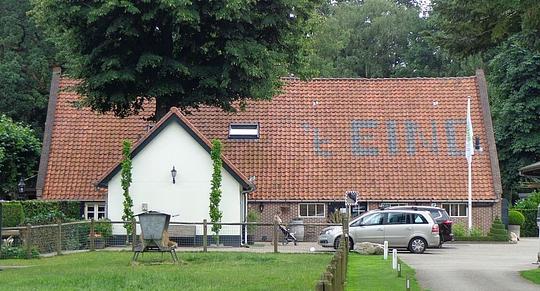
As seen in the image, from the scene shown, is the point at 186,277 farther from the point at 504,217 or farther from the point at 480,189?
the point at 504,217

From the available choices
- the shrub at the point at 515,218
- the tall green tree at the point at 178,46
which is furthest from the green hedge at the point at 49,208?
the shrub at the point at 515,218

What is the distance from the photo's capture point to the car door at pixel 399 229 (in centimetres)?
3466

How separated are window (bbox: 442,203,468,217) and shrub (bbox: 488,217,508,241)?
180 cm

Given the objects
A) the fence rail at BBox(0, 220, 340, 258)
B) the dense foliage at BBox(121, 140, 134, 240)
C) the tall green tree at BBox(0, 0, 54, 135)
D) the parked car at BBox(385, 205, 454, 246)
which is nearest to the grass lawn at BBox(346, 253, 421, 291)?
the fence rail at BBox(0, 220, 340, 258)

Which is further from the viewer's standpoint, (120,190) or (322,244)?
(120,190)

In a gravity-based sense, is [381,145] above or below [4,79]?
below

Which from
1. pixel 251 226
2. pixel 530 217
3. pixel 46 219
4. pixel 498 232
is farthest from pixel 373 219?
pixel 530 217

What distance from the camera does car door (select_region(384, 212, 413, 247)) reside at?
114 ft

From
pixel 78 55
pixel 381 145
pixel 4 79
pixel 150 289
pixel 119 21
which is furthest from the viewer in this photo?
pixel 4 79

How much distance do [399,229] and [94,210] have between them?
15357 millimetres

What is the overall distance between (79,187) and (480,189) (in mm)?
18923

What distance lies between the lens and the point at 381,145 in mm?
45906

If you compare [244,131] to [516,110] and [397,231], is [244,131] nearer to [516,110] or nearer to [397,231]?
[397,231]

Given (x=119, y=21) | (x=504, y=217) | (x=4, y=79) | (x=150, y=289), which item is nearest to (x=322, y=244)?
(x=119, y=21)
